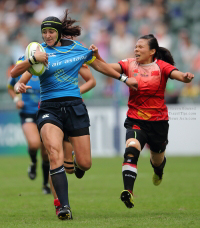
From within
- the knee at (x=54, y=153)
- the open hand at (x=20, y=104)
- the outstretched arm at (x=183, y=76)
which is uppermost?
the outstretched arm at (x=183, y=76)

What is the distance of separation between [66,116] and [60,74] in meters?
0.52

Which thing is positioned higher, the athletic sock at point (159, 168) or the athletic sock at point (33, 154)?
the athletic sock at point (159, 168)

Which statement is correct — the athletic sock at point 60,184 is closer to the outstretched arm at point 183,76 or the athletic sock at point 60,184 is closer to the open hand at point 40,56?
the open hand at point 40,56

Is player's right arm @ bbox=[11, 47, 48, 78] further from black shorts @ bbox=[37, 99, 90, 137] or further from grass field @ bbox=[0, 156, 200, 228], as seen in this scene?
grass field @ bbox=[0, 156, 200, 228]

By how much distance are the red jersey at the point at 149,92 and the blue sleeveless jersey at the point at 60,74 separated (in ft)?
3.15

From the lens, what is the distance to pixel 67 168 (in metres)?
8.23

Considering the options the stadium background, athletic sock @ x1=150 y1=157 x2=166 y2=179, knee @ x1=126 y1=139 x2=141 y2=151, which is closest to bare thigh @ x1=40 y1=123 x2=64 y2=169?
knee @ x1=126 y1=139 x2=141 y2=151

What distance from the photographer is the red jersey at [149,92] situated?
699 cm

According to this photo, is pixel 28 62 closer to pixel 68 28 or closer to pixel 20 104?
pixel 68 28

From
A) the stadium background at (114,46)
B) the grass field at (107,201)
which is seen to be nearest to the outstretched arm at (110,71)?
the grass field at (107,201)

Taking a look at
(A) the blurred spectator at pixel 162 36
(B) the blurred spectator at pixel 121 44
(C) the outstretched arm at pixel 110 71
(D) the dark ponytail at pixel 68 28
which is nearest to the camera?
(C) the outstretched arm at pixel 110 71

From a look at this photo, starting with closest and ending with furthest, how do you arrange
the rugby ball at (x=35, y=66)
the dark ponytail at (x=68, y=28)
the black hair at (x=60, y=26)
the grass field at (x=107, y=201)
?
1. the grass field at (x=107, y=201)
2. the rugby ball at (x=35, y=66)
3. the black hair at (x=60, y=26)
4. the dark ponytail at (x=68, y=28)

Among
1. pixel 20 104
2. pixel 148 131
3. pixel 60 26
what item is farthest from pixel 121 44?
pixel 60 26

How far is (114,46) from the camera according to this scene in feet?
62.6
